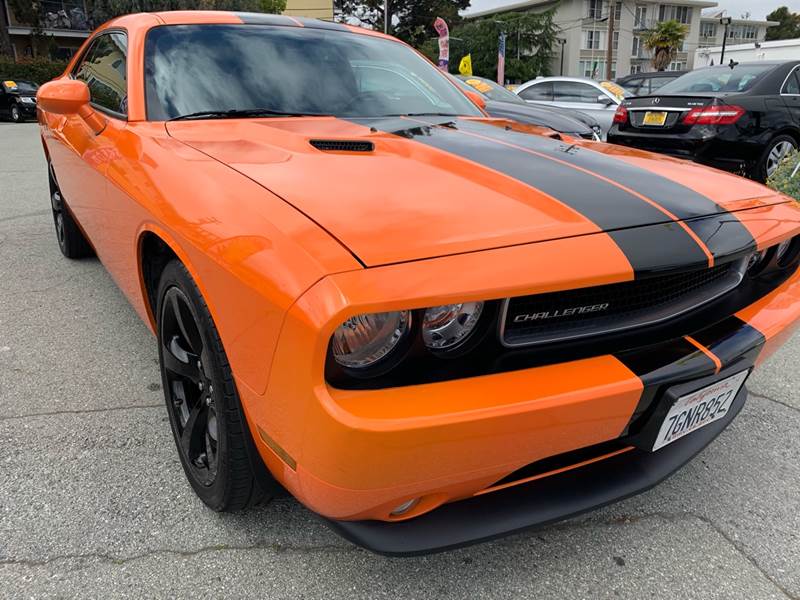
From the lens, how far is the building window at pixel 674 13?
160 feet

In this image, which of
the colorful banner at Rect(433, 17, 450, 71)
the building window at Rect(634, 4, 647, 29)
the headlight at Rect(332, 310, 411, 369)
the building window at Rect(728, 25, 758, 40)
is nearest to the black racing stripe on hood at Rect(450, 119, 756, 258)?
the headlight at Rect(332, 310, 411, 369)

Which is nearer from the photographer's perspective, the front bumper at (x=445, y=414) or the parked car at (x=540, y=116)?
the front bumper at (x=445, y=414)

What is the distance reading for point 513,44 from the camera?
144 ft

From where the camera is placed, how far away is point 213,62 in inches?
91.5

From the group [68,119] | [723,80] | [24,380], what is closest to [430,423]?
[24,380]

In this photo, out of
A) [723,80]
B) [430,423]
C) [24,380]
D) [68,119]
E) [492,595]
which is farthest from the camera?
[723,80]

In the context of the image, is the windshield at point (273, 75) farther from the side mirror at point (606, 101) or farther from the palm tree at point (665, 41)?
the palm tree at point (665, 41)

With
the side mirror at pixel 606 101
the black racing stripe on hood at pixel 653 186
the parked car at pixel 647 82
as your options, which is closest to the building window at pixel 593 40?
the parked car at pixel 647 82

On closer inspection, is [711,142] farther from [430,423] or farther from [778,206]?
[430,423]

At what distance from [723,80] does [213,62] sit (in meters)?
6.15

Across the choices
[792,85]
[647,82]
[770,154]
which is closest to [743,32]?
[647,82]

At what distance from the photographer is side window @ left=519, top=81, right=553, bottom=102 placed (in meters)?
10.5

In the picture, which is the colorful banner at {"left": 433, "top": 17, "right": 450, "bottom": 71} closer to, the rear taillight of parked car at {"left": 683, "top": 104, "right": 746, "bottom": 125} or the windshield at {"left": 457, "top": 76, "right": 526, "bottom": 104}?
the windshield at {"left": 457, "top": 76, "right": 526, "bottom": 104}

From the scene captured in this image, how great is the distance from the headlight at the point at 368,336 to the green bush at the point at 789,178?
4063 millimetres
